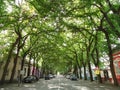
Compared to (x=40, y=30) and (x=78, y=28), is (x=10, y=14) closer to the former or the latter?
(x=40, y=30)

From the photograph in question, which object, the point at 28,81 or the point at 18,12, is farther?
the point at 28,81

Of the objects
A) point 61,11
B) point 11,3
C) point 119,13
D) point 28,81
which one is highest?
point 11,3

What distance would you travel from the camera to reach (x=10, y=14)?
724 inches

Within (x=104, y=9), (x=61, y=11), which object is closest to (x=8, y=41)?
(x=61, y=11)

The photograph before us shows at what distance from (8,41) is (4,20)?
49.1 ft

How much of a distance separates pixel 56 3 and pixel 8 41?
20300mm

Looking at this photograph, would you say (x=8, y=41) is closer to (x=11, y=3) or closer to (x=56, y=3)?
(x=11, y=3)

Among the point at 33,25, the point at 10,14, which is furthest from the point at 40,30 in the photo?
the point at 10,14

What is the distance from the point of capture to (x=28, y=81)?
36.5 meters

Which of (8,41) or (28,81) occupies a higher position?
(8,41)

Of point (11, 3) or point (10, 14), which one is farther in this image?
point (10, 14)

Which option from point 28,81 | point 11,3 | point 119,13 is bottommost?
point 28,81

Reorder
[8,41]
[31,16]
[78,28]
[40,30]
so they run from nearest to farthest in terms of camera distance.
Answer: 1. [31,16]
2. [78,28]
3. [40,30]
4. [8,41]

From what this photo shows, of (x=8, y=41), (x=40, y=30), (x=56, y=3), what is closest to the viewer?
(x=56, y=3)
